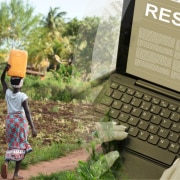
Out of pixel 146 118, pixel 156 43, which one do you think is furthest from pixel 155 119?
pixel 156 43

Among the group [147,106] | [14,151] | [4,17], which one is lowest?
[14,151]

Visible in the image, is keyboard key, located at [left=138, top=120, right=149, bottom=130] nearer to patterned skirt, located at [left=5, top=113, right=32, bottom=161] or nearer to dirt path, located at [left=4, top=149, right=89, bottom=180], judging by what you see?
dirt path, located at [left=4, top=149, right=89, bottom=180]

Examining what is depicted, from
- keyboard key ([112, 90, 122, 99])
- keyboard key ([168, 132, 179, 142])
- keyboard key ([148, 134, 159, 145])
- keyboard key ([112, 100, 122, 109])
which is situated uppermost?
keyboard key ([112, 90, 122, 99])

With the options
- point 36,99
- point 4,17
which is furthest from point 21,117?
point 4,17

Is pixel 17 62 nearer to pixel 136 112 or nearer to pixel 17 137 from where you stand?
pixel 17 137

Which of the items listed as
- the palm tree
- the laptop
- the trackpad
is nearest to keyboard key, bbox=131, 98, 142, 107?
the laptop

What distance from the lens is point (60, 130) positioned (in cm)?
202

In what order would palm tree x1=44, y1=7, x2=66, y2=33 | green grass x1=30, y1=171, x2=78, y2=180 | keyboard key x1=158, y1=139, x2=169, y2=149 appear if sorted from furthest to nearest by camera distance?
palm tree x1=44, y1=7, x2=66, y2=33 < green grass x1=30, y1=171, x2=78, y2=180 < keyboard key x1=158, y1=139, x2=169, y2=149

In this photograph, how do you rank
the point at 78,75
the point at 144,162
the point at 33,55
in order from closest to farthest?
1. the point at 144,162
2. the point at 78,75
3. the point at 33,55

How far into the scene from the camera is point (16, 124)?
200 centimetres

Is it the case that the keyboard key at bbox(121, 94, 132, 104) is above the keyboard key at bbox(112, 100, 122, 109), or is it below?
above

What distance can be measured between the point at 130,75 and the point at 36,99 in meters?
0.27

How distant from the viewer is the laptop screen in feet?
5.89

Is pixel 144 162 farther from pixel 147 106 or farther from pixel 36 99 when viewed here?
pixel 36 99
